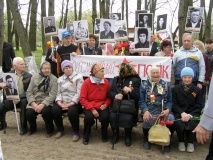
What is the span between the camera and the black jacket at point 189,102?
16.8ft

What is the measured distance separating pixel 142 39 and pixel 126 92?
6.51ft

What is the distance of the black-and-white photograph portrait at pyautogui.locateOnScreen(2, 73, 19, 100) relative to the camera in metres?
5.76

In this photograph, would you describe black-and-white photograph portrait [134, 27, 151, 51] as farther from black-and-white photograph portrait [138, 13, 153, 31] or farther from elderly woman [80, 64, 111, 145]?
elderly woman [80, 64, 111, 145]

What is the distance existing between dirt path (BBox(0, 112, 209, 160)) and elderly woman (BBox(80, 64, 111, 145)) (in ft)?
1.03

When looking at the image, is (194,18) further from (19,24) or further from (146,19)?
(19,24)

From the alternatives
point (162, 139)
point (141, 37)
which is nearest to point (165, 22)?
point (141, 37)

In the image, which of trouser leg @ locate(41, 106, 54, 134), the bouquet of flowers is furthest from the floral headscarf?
the bouquet of flowers

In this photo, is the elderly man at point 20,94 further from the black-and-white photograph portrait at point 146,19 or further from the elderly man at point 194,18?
the elderly man at point 194,18

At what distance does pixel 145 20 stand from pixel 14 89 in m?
4.13

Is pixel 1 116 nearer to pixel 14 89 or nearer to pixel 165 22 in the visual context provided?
pixel 14 89

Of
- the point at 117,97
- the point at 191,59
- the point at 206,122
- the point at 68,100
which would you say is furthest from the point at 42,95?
the point at 206,122

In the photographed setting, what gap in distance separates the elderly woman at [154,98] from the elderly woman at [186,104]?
0.14 m

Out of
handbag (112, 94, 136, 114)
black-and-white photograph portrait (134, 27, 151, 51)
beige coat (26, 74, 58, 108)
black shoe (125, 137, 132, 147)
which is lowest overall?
black shoe (125, 137, 132, 147)

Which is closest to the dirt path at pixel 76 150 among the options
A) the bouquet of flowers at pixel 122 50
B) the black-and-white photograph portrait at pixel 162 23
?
the bouquet of flowers at pixel 122 50
